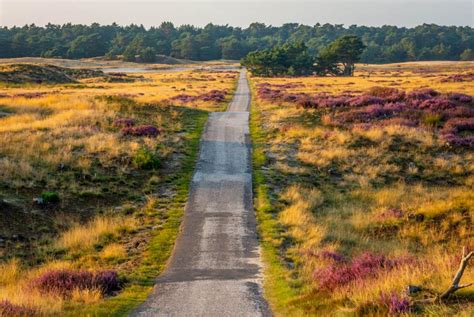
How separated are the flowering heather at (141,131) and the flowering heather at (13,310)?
21.1 meters

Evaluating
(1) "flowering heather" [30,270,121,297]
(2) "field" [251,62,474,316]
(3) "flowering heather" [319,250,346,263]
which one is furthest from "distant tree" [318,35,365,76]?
(1) "flowering heather" [30,270,121,297]

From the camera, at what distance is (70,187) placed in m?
19.1

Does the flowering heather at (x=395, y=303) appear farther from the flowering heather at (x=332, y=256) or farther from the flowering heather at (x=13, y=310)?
the flowering heather at (x=13, y=310)

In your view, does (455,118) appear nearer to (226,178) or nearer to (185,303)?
(226,178)

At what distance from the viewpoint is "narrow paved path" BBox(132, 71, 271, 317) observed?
930 centimetres

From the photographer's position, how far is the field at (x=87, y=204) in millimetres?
9969

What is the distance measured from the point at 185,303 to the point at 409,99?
116 ft

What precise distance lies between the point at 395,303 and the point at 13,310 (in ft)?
20.9

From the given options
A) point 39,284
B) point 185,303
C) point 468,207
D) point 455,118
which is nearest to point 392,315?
point 185,303

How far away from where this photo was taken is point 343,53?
4323 inches

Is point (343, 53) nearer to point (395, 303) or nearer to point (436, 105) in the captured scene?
point (436, 105)

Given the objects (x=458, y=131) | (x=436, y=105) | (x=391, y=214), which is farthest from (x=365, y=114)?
(x=391, y=214)

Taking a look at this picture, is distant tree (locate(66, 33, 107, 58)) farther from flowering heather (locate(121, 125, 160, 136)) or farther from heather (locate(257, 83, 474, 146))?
flowering heather (locate(121, 125, 160, 136))

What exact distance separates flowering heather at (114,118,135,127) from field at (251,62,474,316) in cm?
839
